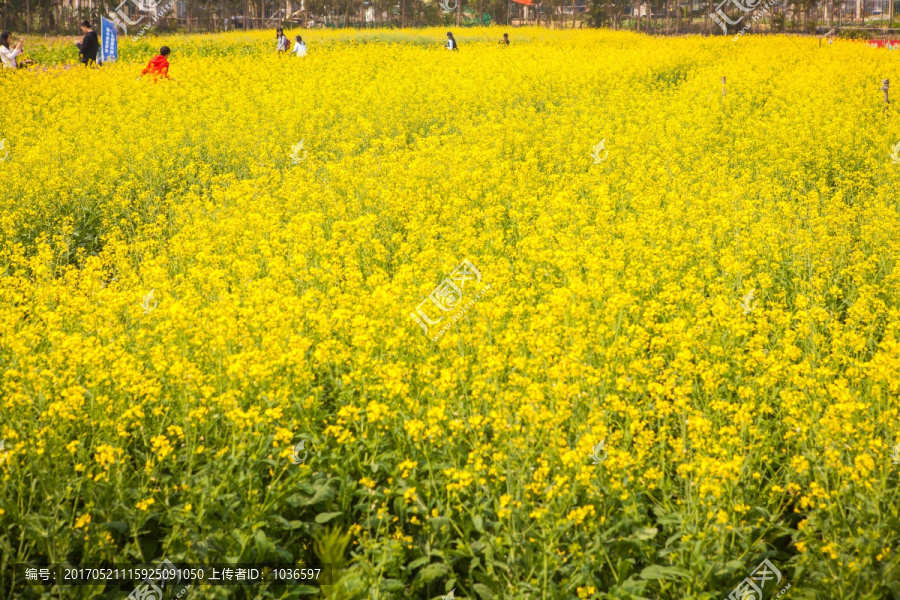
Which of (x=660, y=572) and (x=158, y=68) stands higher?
(x=158, y=68)

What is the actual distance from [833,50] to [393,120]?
18.3 meters

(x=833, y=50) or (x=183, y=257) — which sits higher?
(x=833, y=50)

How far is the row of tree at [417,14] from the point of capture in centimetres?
4156

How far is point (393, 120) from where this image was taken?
1280 centimetres

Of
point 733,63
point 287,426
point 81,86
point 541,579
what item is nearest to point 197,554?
point 287,426

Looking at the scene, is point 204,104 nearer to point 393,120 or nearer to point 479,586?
point 393,120
